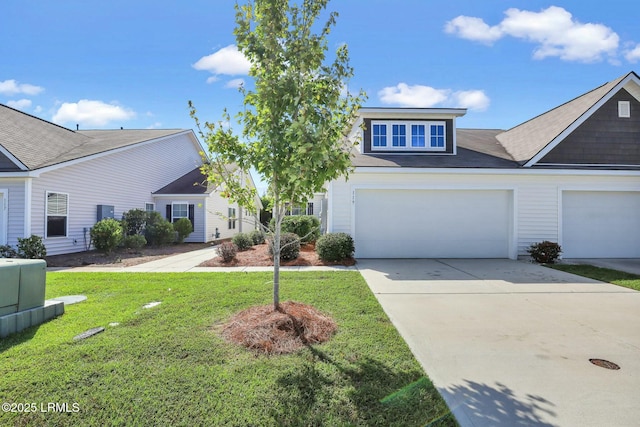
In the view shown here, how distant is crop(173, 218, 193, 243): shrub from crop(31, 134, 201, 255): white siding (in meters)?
2.20

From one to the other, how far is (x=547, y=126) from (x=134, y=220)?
1814 centimetres

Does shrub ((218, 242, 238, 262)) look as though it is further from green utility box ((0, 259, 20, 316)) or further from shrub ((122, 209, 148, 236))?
shrub ((122, 209, 148, 236))

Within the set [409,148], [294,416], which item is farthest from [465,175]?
[294,416]

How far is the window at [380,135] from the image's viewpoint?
12.4 meters

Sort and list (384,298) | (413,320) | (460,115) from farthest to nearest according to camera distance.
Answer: (460,115) → (384,298) → (413,320)

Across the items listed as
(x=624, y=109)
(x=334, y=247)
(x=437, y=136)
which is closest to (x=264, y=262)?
(x=334, y=247)

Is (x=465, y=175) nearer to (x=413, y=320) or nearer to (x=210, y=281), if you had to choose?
(x=413, y=320)

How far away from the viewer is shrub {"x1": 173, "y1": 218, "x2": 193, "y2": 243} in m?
16.5

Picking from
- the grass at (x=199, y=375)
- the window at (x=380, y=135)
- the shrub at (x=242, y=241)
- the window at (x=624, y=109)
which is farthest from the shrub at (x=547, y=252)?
the shrub at (x=242, y=241)

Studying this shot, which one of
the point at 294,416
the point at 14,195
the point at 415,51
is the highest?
the point at 415,51

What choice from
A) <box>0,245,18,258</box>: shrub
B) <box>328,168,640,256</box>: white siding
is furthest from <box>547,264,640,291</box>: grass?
<box>0,245,18,258</box>: shrub

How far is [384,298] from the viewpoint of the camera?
19.9ft

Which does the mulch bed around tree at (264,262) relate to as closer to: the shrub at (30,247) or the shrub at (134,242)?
the shrub at (134,242)

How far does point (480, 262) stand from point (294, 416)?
31.1ft
